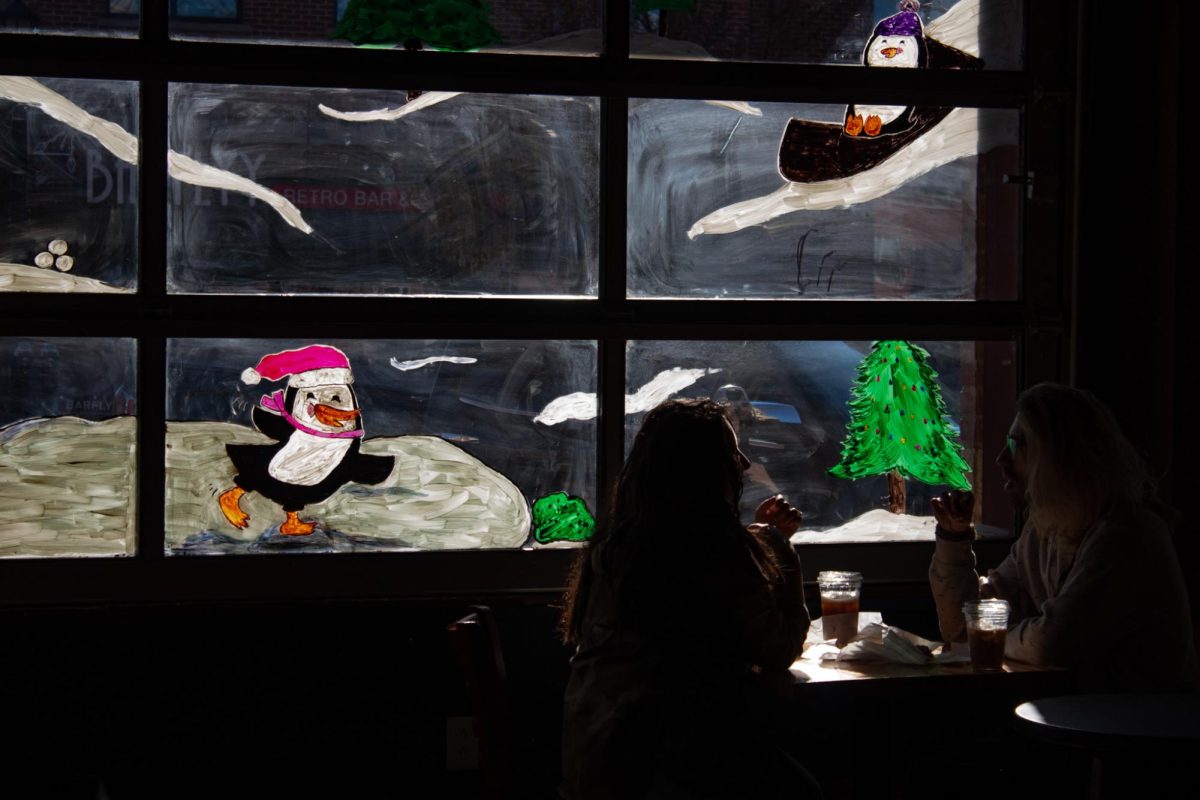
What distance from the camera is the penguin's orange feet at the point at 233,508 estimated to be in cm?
330

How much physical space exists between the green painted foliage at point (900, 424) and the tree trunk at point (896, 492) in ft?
0.07

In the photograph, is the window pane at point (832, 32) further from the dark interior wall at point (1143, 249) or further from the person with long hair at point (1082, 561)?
the person with long hair at point (1082, 561)

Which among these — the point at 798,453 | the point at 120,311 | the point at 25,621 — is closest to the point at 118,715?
the point at 25,621

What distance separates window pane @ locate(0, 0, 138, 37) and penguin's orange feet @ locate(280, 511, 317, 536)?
4.61 ft

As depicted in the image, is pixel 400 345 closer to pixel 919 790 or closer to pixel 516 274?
pixel 516 274

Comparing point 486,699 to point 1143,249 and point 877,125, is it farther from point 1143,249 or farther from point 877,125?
point 1143,249

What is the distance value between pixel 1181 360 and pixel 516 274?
199 cm

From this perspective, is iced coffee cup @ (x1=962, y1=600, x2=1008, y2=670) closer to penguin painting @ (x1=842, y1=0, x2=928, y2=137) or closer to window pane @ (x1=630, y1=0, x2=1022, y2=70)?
penguin painting @ (x1=842, y1=0, x2=928, y2=137)

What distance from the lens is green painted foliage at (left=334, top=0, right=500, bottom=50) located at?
131 inches

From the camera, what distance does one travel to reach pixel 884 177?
357 centimetres

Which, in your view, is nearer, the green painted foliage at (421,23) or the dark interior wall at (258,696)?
the dark interior wall at (258,696)

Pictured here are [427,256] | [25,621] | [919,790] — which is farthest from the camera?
[427,256]

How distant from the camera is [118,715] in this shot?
322 centimetres

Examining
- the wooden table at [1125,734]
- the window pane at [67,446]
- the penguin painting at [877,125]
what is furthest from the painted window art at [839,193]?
the wooden table at [1125,734]
